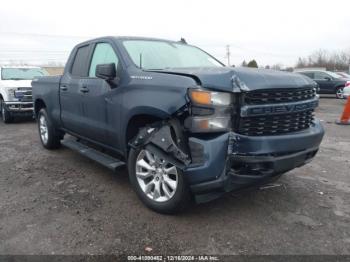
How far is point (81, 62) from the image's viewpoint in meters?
5.11

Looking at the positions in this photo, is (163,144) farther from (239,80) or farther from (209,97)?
(239,80)

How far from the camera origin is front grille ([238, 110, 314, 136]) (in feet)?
9.96

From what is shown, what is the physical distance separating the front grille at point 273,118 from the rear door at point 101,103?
5.23ft

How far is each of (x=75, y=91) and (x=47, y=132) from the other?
1743mm

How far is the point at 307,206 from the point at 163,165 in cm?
169

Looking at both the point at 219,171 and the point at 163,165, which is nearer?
the point at 219,171

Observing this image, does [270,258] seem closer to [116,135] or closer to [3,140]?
[116,135]

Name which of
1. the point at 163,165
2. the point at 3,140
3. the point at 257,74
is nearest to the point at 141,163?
the point at 163,165

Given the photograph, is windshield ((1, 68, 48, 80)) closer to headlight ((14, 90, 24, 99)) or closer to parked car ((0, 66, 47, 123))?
parked car ((0, 66, 47, 123))

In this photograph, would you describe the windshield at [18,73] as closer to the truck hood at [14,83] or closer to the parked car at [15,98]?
the parked car at [15,98]

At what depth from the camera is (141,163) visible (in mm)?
3652

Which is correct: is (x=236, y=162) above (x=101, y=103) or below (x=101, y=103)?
below

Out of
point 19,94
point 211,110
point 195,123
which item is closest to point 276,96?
point 211,110

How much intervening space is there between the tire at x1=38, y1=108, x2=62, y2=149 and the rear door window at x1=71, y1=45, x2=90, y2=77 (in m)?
1.38
